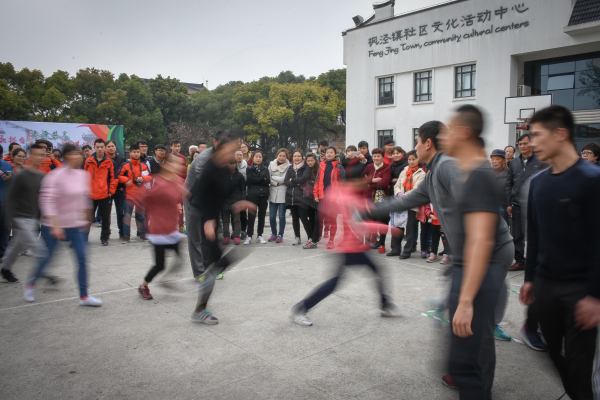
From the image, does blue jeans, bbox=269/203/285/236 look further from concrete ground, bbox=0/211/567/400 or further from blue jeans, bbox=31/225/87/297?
blue jeans, bbox=31/225/87/297

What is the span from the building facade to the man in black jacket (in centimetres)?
1160

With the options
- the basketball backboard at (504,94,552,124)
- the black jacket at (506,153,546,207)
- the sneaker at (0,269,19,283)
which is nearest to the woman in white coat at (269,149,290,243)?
the black jacket at (506,153,546,207)

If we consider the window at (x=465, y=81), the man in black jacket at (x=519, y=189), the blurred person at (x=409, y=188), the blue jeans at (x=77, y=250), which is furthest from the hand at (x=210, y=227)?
the window at (x=465, y=81)

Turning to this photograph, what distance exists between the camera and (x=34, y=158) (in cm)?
549

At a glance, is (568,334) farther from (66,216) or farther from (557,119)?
(66,216)

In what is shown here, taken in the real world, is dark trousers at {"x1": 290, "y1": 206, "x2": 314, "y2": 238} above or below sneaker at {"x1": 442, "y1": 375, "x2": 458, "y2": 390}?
above

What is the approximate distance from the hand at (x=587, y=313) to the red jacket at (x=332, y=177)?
5902 millimetres

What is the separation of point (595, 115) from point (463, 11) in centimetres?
901

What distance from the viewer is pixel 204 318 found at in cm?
425

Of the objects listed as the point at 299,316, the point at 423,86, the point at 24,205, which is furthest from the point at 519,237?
the point at 423,86

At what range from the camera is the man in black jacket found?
6.52 meters

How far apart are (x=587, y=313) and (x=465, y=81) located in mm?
24266

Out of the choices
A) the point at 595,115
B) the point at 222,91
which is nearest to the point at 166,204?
the point at 595,115

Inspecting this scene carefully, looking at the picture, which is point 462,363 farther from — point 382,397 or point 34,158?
point 34,158
